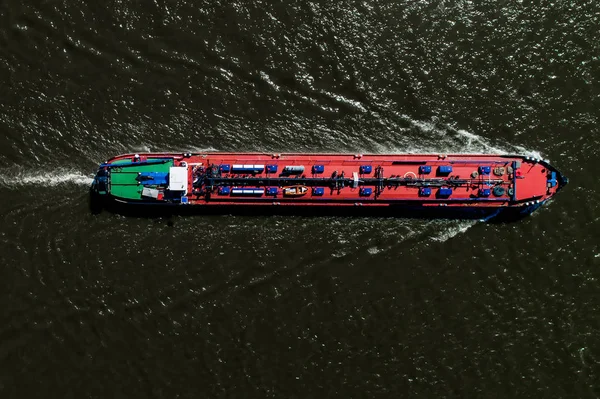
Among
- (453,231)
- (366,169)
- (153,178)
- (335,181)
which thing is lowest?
(453,231)

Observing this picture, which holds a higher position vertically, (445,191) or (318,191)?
(445,191)

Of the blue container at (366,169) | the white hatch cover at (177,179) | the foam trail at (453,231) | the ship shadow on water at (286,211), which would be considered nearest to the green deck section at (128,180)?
the white hatch cover at (177,179)

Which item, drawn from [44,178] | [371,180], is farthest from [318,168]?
[44,178]

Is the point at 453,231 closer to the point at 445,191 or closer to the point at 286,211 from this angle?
the point at 445,191

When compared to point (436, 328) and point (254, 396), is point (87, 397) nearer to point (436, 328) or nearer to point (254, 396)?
point (254, 396)

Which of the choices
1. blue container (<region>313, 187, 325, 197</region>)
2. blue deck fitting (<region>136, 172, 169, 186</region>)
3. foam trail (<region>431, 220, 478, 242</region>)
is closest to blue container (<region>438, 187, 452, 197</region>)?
foam trail (<region>431, 220, 478, 242</region>)

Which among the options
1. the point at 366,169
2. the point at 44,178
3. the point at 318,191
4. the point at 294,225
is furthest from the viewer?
the point at 44,178
